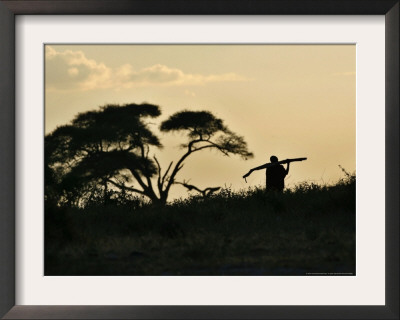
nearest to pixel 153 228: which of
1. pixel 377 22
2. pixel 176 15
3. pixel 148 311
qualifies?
pixel 148 311

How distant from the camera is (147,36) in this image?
114 inches

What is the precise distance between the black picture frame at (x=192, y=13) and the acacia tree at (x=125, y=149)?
0.43 m

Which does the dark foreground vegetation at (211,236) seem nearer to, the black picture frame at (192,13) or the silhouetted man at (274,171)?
the silhouetted man at (274,171)

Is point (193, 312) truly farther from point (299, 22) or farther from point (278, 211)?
point (299, 22)

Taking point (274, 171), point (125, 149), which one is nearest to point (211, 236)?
point (274, 171)

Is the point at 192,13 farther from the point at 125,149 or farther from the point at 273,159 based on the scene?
the point at 125,149

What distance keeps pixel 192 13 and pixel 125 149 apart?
1.13 meters

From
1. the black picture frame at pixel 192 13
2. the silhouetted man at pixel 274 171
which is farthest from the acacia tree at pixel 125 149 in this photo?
the black picture frame at pixel 192 13

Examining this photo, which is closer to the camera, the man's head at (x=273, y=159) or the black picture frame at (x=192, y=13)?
the black picture frame at (x=192, y=13)

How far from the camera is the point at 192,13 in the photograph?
2805 mm

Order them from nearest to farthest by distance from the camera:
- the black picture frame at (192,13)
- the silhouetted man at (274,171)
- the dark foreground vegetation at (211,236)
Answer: the black picture frame at (192,13) < the dark foreground vegetation at (211,236) < the silhouetted man at (274,171)

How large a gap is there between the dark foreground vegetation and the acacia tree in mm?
128

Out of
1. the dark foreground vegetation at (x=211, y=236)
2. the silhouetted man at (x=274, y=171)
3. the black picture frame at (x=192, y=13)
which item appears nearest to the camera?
the black picture frame at (x=192, y=13)

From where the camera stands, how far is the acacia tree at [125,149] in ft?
10.7
